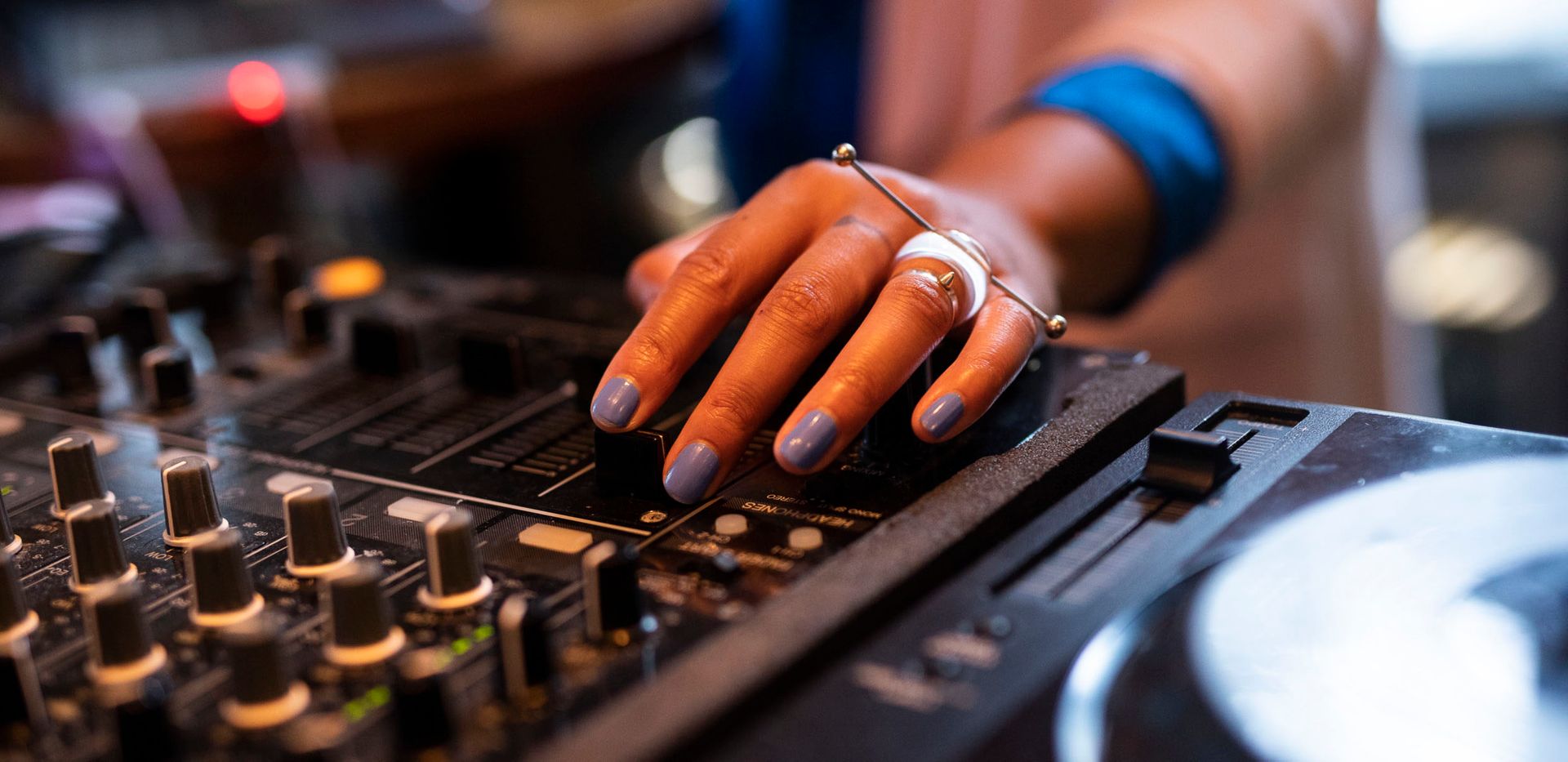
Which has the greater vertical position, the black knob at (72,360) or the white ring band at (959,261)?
the white ring band at (959,261)

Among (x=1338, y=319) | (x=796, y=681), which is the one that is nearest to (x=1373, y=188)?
(x=1338, y=319)

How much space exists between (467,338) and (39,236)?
59cm

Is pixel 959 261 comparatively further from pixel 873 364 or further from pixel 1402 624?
pixel 1402 624

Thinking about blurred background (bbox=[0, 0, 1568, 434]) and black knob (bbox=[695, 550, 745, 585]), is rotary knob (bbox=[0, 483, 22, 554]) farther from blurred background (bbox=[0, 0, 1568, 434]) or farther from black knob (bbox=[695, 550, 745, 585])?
blurred background (bbox=[0, 0, 1568, 434])

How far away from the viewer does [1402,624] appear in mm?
479

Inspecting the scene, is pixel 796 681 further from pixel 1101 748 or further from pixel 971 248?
pixel 971 248

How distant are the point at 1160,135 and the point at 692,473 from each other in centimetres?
70

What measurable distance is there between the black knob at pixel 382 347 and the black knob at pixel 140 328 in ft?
0.59

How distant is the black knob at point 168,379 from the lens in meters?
0.85

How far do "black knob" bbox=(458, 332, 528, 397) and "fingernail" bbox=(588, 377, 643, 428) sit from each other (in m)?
0.15

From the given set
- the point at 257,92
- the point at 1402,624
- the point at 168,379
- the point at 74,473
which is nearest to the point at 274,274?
the point at 168,379

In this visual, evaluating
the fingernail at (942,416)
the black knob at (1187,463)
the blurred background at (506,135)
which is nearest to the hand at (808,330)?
the fingernail at (942,416)

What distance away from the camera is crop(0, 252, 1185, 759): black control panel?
458 mm

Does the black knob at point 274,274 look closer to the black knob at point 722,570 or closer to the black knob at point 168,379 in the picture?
the black knob at point 168,379
